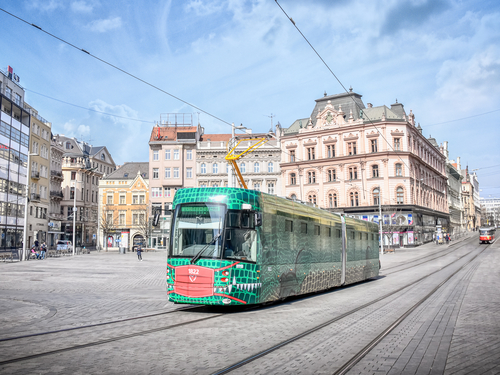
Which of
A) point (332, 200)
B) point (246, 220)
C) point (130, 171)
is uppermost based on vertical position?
point (130, 171)

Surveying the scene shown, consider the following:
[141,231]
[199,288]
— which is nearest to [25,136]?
[141,231]

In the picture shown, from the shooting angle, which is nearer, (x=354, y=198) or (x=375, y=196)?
(x=375, y=196)

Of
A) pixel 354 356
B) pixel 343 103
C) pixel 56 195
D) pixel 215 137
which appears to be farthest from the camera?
pixel 56 195

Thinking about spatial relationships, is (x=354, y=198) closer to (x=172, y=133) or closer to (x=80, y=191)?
(x=172, y=133)

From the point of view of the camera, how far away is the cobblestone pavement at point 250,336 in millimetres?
6273

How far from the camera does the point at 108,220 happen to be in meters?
70.3

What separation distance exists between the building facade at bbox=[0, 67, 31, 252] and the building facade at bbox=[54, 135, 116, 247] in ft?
78.6

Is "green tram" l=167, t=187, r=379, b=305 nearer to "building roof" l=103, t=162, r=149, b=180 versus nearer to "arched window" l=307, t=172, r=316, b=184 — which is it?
"arched window" l=307, t=172, r=316, b=184

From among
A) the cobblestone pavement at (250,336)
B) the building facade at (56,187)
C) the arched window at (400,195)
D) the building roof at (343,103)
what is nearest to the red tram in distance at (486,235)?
the arched window at (400,195)

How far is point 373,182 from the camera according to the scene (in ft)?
210

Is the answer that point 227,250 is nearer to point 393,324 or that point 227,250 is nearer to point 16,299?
point 393,324

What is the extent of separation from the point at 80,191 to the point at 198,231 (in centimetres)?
7795

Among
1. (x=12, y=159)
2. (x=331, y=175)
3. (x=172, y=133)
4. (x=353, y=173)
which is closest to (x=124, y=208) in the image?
(x=172, y=133)

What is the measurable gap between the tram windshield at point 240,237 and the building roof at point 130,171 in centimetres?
6470
